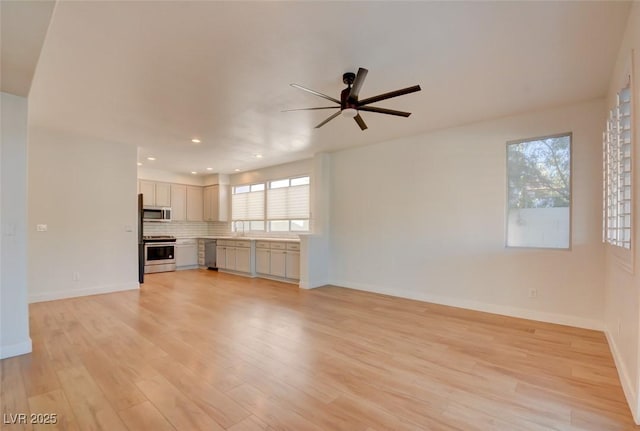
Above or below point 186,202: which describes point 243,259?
Answer: below

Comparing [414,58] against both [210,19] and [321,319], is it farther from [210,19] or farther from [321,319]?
[321,319]

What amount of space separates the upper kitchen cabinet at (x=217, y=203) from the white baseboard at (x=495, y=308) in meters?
4.95

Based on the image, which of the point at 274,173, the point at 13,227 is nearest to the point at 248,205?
the point at 274,173

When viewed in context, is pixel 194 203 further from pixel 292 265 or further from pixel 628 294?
Answer: pixel 628 294

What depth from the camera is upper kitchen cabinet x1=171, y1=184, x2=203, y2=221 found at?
330 inches

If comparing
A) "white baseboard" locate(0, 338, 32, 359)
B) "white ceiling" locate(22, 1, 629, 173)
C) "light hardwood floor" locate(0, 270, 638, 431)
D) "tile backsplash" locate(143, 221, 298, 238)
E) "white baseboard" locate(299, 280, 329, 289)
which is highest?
"white ceiling" locate(22, 1, 629, 173)

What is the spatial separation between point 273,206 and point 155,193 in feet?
10.4

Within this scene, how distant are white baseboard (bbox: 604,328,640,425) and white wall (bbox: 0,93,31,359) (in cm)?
491

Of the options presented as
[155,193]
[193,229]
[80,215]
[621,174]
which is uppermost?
[155,193]

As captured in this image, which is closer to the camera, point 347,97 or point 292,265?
point 347,97

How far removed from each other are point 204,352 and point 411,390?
6.25 feet

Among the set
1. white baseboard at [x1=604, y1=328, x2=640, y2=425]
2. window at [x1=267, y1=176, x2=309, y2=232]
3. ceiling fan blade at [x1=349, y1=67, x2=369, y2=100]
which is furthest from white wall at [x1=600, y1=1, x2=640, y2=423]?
window at [x1=267, y1=176, x2=309, y2=232]

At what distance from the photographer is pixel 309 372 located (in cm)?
250

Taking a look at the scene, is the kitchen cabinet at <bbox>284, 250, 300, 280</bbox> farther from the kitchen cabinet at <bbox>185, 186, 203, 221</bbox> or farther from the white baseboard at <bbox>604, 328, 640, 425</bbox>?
the white baseboard at <bbox>604, 328, 640, 425</bbox>
